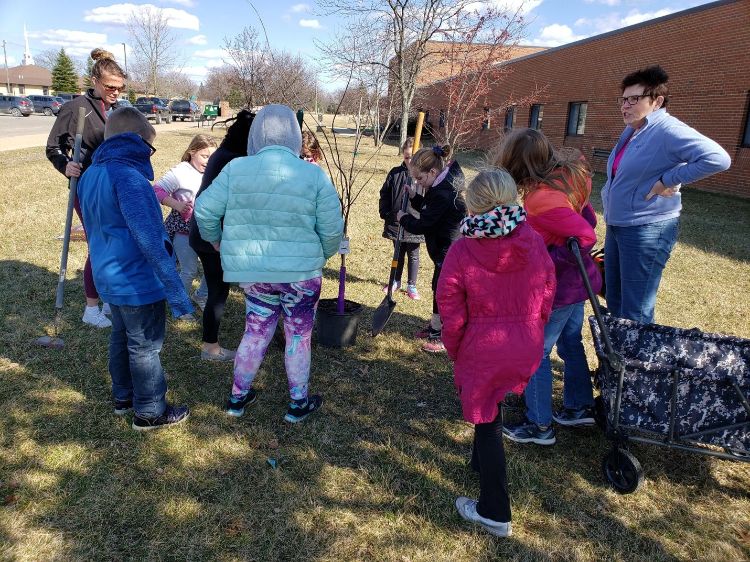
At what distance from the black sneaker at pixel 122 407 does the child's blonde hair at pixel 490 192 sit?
2465 millimetres

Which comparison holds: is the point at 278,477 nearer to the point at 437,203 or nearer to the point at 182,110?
the point at 437,203

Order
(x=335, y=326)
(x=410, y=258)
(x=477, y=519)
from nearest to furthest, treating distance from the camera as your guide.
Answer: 1. (x=477, y=519)
2. (x=335, y=326)
3. (x=410, y=258)

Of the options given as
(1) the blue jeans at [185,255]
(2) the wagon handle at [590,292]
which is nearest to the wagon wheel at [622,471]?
(2) the wagon handle at [590,292]

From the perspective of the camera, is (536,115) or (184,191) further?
(536,115)

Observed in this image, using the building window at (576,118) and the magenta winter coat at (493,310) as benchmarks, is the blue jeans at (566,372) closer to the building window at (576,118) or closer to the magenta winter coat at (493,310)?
the magenta winter coat at (493,310)

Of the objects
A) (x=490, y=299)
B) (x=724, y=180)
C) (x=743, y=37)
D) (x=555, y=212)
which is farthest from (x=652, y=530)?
(x=743, y=37)

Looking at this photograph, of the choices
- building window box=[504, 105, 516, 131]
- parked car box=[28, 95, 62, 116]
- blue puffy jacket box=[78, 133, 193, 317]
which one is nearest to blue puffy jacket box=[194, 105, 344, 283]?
blue puffy jacket box=[78, 133, 193, 317]

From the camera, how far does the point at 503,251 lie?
2258 millimetres

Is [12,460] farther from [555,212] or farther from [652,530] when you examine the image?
[652,530]

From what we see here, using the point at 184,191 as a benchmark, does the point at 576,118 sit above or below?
above

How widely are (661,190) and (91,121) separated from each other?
427 cm

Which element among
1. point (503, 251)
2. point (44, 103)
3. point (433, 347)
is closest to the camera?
point (503, 251)

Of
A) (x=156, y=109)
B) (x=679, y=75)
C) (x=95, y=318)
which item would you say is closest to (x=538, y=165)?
(x=95, y=318)

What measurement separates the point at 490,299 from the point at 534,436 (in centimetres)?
132
